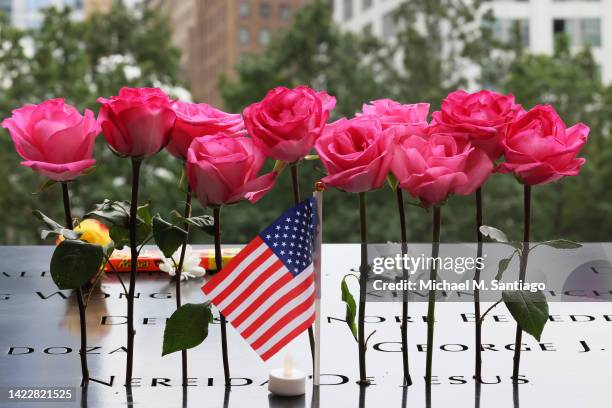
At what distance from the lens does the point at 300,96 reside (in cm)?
263

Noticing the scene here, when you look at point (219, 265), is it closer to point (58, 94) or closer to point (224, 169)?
point (224, 169)

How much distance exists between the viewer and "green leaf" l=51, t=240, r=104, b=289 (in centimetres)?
266

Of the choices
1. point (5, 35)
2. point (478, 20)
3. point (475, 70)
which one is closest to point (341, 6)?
point (475, 70)

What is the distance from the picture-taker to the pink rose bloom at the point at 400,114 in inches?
106

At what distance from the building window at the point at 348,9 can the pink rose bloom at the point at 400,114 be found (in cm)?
6047

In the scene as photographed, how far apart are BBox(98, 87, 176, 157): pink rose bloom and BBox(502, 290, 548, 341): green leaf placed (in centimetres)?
85

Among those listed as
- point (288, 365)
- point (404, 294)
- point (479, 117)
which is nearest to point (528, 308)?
point (404, 294)

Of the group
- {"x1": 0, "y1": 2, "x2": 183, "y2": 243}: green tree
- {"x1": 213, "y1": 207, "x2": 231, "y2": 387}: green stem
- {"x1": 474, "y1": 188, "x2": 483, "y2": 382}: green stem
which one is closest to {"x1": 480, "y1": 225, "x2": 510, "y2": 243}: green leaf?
{"x1": 474, "y1": 188, "x2": 483, "y2": 382}: green stem

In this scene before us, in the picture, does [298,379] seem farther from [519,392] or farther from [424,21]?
[424,21]

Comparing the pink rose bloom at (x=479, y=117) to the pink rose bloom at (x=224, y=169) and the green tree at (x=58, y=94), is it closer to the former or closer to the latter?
the pink rose bloom at (x=224, y=169)

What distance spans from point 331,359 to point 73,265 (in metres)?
0.76

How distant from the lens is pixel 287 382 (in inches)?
107

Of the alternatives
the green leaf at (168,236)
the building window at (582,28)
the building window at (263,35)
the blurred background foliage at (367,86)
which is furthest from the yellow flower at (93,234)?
the building window at (263,35)

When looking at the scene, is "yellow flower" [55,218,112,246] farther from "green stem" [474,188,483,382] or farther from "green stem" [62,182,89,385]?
"green stem" [474,188,483,382]
